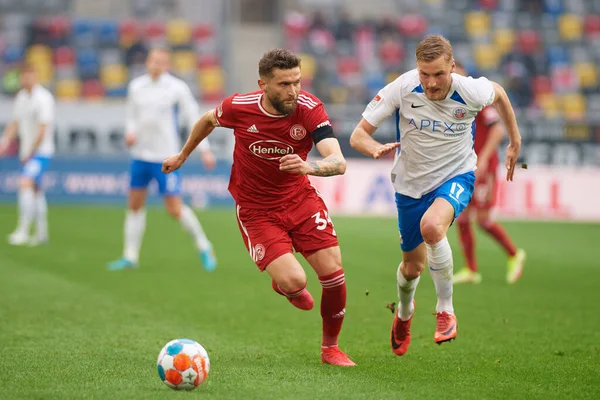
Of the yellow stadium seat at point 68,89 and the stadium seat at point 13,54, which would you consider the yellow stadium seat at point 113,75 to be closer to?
the yellow stadium seat at point 68,89

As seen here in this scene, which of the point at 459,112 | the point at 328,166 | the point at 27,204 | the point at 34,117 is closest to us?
the point at 328,166

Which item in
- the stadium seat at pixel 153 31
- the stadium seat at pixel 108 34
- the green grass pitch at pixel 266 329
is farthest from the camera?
the stadium seat at pixel 153 31

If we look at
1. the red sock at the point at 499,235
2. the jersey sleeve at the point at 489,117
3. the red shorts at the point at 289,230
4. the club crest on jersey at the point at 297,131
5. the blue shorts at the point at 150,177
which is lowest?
the red sock at the point at 499,235

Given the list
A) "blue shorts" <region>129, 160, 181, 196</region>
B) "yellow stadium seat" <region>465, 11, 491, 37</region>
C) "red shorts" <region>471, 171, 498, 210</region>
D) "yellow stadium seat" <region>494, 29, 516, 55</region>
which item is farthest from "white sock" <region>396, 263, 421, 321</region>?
"yellow stadium seat" <region>465, 11, 491, 37</region>

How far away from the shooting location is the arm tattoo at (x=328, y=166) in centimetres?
596

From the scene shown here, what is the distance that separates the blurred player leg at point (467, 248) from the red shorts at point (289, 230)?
484cm

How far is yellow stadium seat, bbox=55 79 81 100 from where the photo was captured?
83.1ft

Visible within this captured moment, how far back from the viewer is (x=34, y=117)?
611 inches

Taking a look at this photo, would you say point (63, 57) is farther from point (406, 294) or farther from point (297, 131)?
point (297, 131)

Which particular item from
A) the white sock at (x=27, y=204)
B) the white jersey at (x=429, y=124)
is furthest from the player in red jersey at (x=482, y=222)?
the white sock at (x=27, y=204)

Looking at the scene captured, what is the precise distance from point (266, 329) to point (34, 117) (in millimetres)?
8766

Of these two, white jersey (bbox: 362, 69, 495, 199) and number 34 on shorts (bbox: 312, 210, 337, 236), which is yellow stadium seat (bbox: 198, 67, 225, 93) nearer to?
white jersey (bbox: 362, 69, 495, 199)

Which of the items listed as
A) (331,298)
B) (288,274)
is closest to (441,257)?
(331,298)

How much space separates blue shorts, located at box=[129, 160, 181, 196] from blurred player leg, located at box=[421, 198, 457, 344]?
5.97 m
